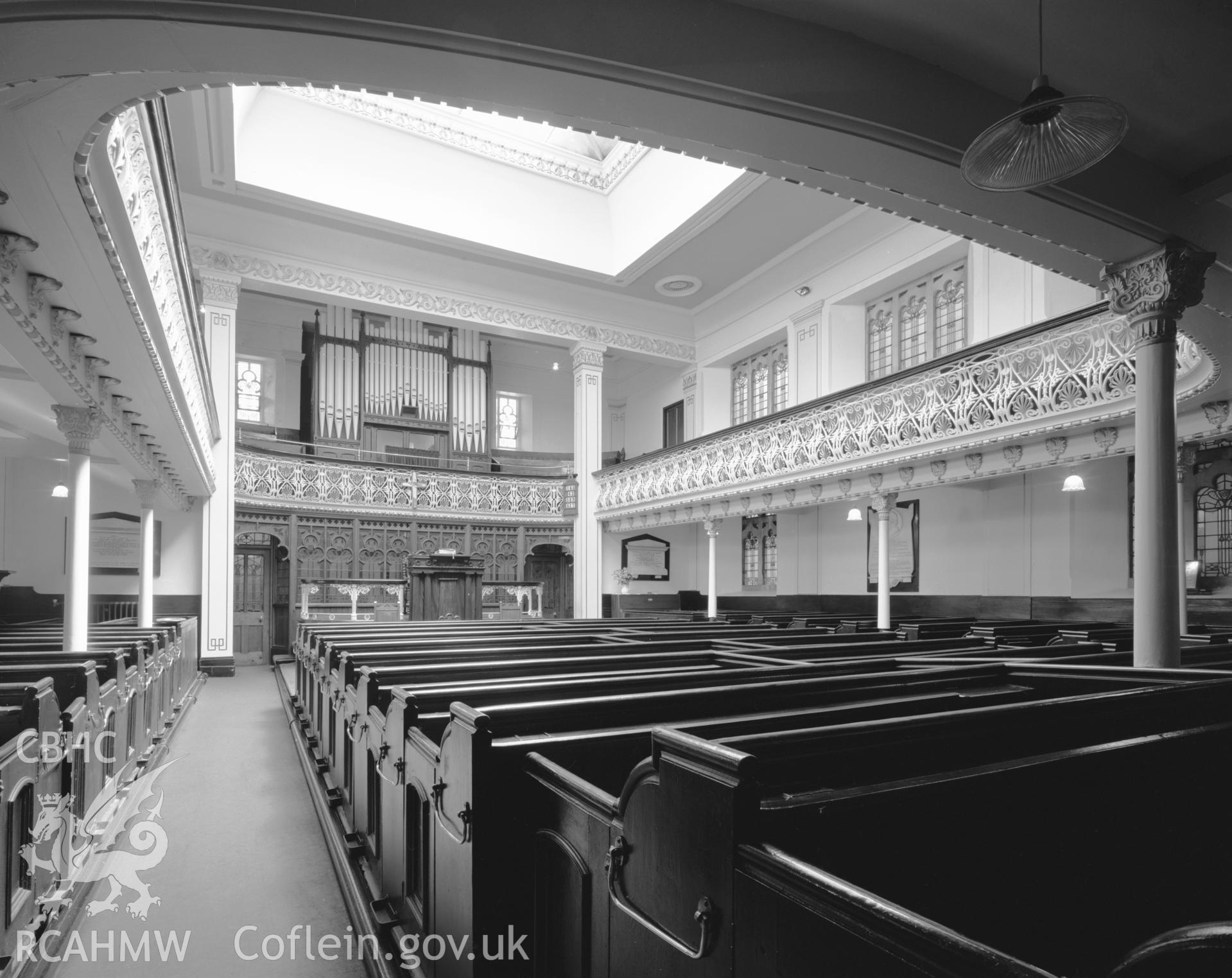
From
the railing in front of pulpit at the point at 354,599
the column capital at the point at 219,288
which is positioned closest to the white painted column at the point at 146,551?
the railing in front of pulpit at the point at 354,599

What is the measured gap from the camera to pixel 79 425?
20.3 feet

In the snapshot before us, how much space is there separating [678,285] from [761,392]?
2940mm

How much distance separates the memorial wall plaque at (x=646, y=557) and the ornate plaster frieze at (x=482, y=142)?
25.6 feet

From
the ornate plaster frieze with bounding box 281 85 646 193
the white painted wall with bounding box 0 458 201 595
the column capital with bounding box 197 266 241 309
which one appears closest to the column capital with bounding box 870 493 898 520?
the ornate plaster frieze with bounding box 281 85 646 193

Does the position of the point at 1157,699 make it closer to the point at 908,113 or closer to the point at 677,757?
the point at 677,757

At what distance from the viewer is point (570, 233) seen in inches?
608

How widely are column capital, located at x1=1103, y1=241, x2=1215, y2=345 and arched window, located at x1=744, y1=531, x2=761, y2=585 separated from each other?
12.2 metres

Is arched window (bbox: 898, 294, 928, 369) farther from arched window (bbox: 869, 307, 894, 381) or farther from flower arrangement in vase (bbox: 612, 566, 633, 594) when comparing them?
flower arrangement in vase (bbox: 612, 566, 633, 594)

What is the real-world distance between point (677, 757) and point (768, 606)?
14933 millimetres

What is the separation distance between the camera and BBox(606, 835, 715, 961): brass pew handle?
4.90ft

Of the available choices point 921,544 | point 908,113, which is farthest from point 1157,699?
point 921,544

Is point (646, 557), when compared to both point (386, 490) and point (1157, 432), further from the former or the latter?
point (1157, 432)

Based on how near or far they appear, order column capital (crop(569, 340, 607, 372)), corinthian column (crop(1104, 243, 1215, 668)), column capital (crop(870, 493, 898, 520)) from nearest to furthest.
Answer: corinthian column (crop(1104, 243, 1215, 668))
column capital (crop(870, 493, 898, 520))
column capital (crop(569, 340, 607, 372))

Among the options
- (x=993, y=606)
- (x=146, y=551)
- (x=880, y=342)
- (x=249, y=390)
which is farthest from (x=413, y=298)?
(x=993, y=606)
